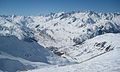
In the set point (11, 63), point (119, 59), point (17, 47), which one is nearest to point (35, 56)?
point (17, 47)

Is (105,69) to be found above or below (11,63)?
below

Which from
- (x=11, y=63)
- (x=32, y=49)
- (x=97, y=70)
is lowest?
(x=97, y=70)

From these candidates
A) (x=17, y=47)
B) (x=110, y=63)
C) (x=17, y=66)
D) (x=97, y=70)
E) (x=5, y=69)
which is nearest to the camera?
(x=97, y=70)

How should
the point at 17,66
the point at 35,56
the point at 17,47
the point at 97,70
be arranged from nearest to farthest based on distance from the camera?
the point at 97,70
the point at 17,66
the point at 35,56
the point at 17,47

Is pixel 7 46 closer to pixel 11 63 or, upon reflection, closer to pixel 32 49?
pixel 32 49

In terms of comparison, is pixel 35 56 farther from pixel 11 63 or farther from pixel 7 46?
pixel 11 63

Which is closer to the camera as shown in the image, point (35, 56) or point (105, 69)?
point (105, 69)

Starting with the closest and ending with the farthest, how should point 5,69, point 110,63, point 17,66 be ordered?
1. point 110,63
2. point 5,69
3. point 17,66

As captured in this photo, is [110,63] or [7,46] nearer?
[110,63]

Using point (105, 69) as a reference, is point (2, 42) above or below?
above
